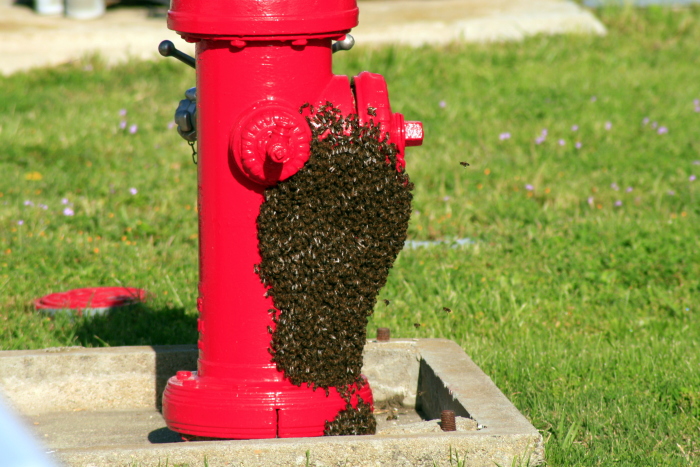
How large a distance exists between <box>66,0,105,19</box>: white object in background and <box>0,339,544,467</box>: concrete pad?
8214 mm

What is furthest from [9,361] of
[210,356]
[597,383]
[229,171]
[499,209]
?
[499,209]

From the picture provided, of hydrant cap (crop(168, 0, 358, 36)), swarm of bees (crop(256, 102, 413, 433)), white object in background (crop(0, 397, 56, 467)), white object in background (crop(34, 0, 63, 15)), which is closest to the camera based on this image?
white object in background (crop(0, 397, 56, 467))

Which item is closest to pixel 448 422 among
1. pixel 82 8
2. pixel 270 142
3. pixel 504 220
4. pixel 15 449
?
pixel 270 142

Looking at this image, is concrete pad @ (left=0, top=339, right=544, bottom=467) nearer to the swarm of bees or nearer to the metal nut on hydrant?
the swarm of bees

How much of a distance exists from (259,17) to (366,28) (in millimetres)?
7625

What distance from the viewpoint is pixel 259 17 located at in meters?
2.98

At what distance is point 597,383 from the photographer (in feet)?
13.1

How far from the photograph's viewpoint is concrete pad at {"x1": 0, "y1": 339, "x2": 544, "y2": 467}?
287 cm

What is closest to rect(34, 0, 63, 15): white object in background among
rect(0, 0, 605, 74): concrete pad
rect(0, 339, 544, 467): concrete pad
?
rect(0, 0, 605, 74): concrete pad

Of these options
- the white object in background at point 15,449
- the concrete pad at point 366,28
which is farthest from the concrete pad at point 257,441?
the concrete pad at point 366,28

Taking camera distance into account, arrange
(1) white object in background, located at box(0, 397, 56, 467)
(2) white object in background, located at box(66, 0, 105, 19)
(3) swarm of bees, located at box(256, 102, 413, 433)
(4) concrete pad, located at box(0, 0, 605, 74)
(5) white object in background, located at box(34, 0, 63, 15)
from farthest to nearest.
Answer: (5) white object in background, located at box(34, 0, 63, 15)
(2) white object in background, located at box(66, 0, 105, 19)
(4) concrete pad, located at box(0, 0, 605, 74)
(3) swarm of bees, located at box(256, 102, 413, 433)
(1) white object in background, located at box(0, 397, 56, 467)

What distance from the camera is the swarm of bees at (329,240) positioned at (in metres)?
3.12

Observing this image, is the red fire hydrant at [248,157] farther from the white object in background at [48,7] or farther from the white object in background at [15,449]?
the white object in background at [48,7]

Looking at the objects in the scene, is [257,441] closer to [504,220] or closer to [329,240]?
[329,240]
